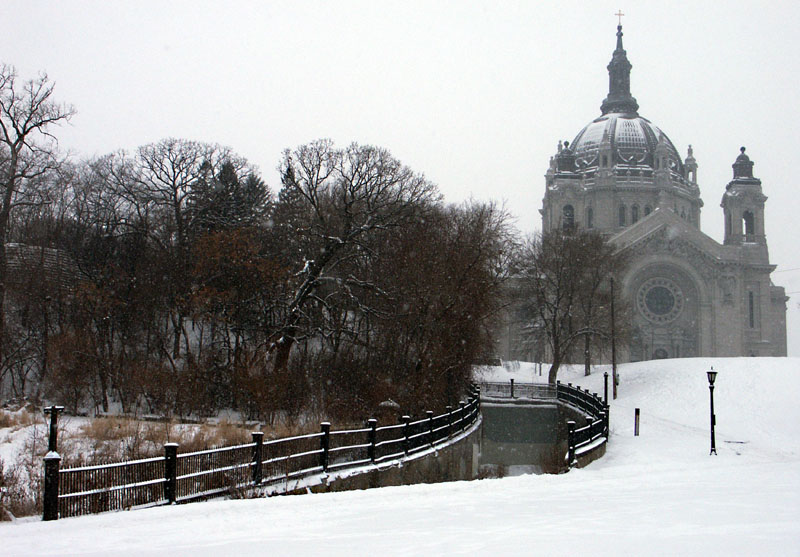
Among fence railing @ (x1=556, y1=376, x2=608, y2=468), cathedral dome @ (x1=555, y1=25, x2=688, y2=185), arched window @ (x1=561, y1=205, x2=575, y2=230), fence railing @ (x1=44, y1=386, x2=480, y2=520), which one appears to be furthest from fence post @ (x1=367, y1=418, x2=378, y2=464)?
cathedral dome @ (x1=555, y1=25, x2=688, y2=185)

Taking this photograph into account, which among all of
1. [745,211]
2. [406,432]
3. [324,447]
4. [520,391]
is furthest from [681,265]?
[324,447]

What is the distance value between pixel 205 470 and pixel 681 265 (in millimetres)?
63894

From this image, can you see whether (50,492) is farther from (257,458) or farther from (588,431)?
(588,431)

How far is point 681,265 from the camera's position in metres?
69.0

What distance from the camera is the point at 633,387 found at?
137 feet

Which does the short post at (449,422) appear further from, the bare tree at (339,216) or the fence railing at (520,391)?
the fence railing at (520,391)

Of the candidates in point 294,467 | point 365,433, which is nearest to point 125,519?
point 294,467

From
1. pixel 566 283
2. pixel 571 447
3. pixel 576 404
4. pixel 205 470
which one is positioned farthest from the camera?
pixel 566 283

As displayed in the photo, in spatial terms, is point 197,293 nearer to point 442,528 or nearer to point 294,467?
point 294,467

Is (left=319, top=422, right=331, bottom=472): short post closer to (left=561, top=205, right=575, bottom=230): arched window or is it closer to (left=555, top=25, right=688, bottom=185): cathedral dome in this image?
(left=561, top=205, right=575, bottom=230): arched window

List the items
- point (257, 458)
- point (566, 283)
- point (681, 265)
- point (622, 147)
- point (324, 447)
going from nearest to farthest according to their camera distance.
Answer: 1. point (257, 458)
2. point (324, 447)
3. point (566, 283)
4. point (681, 265)
5. point (622, 147)

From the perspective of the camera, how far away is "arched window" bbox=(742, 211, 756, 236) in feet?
240

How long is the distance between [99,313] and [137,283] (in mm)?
2472

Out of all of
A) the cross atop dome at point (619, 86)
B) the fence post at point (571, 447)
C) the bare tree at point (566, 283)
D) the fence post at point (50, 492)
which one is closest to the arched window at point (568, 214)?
the cross atop dome at point (619, 86)
